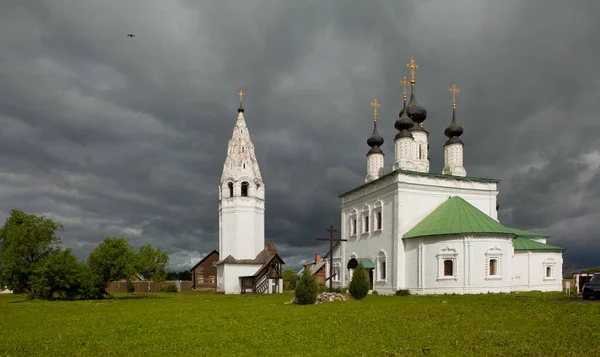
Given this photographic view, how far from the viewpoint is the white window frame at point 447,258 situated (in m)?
30.4

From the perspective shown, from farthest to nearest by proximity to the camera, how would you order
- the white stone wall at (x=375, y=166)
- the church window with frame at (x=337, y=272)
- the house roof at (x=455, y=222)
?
the church window with frame at (x=337, y=272), the white stone wall at (x=375, y=166), the house roof at (x=455, y=222)

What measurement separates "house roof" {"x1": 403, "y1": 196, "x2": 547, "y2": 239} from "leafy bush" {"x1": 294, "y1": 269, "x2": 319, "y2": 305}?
10.6 metres

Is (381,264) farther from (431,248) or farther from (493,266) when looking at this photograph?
(493,266)

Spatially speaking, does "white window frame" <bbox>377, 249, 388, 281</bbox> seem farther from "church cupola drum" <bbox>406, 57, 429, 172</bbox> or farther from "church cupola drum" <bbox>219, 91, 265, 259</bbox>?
"church cupola drum" <bbox>219, 91, 265, 259</bbox>

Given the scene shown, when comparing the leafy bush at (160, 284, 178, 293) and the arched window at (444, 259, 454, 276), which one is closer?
the arched window at (444, 259, 454, 276)

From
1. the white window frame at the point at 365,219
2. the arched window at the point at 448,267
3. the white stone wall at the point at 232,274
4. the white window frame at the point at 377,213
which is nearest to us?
the arched window at the point at 448,267

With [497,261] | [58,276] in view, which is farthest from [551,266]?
[58,276]

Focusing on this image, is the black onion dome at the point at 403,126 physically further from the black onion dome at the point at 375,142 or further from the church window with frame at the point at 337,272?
the church window with frame at the point at 337,272

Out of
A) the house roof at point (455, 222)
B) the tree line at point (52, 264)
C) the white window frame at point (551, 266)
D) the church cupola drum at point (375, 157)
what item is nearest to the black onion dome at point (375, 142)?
the church cupola drum at point (375, 157)

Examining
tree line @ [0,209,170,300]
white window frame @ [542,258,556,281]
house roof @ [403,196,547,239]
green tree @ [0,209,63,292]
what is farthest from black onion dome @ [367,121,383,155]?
green tree @ [0,209,63,292]

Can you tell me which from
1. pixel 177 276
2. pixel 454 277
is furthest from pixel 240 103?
pixel 177 276

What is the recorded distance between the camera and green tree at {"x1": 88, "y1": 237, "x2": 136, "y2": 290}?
3316cm

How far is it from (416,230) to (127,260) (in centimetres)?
1973

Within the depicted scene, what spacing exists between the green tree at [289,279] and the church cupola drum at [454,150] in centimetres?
2778
